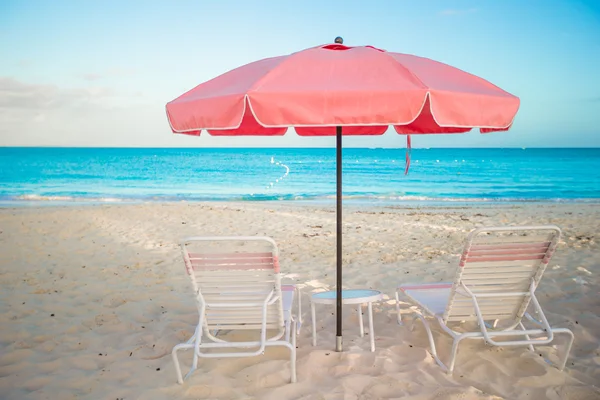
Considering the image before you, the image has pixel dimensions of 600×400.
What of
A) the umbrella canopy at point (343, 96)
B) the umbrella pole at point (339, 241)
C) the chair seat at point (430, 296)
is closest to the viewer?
the umbrella canopy at point (343, 96)

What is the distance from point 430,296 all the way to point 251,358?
1.63m

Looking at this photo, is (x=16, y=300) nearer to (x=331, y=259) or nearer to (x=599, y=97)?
(x=331, y=259)

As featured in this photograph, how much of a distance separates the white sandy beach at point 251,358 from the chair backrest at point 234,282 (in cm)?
40

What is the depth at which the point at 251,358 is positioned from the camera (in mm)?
3264

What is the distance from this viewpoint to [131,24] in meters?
17.0

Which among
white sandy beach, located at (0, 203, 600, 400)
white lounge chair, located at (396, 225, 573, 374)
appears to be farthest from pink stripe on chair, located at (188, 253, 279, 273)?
white lounge chair, located at (396, 225, 573, 374)

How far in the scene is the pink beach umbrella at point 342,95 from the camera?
221cm

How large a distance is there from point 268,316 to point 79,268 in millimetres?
4313

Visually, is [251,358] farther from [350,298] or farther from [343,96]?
[343,96]

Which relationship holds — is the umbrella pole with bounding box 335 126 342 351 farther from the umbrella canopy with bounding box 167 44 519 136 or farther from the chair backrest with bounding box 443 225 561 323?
the chair backrest with bounding box 443 225 561 323

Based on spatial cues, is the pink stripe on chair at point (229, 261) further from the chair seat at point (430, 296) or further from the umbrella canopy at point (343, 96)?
the chair seat at point (430, 296)

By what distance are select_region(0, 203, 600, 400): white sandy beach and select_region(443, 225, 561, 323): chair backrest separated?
0.47 metres

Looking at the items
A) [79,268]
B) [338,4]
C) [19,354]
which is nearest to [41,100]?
[338,4]

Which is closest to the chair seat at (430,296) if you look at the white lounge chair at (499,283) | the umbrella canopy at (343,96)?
the white lounge chair at (499,283)
